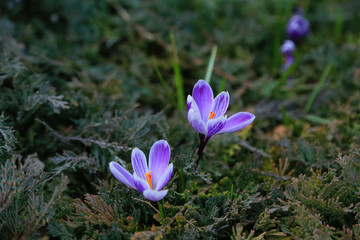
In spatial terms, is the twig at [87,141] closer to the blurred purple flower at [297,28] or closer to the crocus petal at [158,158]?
the crocus petal at [158,158]

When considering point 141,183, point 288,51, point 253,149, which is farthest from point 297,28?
point 141,183

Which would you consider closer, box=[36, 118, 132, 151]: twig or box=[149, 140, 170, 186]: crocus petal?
Result: box=[149, 140, 170, 186]: crocus petal

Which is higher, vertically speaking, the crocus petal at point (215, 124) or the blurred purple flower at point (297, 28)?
the blurred purple flower at point (297, 28)

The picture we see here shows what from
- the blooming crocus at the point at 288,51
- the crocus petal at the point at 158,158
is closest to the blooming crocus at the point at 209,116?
the crocus petal at the point at 158,158

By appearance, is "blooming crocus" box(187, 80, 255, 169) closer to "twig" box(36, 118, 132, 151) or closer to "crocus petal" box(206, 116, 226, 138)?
"crocus petal" box(206, 116, 226, 138)

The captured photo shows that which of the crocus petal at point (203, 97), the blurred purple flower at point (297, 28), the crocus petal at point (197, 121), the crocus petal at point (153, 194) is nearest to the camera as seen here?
the crocus petal at point (153, 194)

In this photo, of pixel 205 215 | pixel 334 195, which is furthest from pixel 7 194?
pixel 334 195

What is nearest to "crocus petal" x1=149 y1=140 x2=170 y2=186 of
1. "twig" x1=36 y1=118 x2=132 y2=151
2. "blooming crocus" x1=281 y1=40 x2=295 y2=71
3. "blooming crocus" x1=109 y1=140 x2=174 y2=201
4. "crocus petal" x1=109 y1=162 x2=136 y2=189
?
"blooming crocus" x1=109 y1=140 x2=174 y2=201
